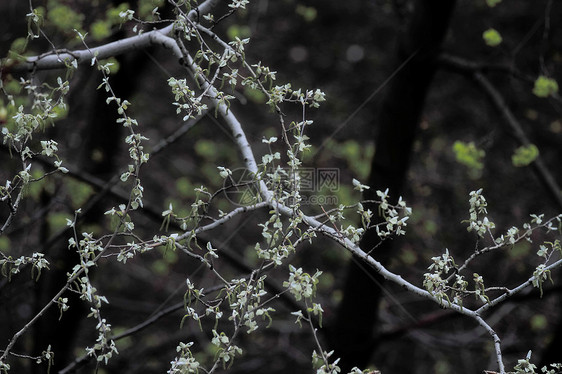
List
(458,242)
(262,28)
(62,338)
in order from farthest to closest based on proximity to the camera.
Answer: (262,28) → (458,242) → (62,338)

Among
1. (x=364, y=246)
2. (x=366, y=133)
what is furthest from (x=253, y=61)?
(x=364, y=246)

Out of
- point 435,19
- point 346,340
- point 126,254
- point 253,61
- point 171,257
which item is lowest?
point 126,254

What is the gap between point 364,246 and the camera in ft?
12.7

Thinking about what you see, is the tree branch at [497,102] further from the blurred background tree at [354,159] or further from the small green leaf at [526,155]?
the small green leaf at [526,155]

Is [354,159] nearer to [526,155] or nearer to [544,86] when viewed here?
[526,155]

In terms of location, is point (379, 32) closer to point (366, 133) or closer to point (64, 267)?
point (366, 133)

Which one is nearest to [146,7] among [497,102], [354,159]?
[497,102]

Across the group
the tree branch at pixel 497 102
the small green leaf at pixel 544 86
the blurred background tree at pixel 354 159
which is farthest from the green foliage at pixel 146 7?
the small green leaf at pixel 544 86

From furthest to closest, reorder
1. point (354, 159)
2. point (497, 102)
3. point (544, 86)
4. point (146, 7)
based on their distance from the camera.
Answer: point (354, 159) < point (497, 102) < point (544, 86) < point (146, 7)

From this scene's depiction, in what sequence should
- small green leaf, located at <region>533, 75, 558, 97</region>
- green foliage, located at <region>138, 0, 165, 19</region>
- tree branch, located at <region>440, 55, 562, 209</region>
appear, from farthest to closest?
tree branch, located at <region>440, 55, 562, 209</region> → small green leaf, located at <region>533, 75, 558, 97</region> → green foliage, located at <region>138, 0, 165, 19</region>

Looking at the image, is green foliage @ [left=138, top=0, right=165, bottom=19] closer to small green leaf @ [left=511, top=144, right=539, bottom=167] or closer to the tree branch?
the tree branch

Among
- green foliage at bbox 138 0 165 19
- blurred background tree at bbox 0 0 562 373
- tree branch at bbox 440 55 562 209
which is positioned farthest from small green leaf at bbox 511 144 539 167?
green foliage at bbox 138 0 165 19

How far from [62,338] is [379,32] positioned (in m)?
5.18

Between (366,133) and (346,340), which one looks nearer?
(346,340)
